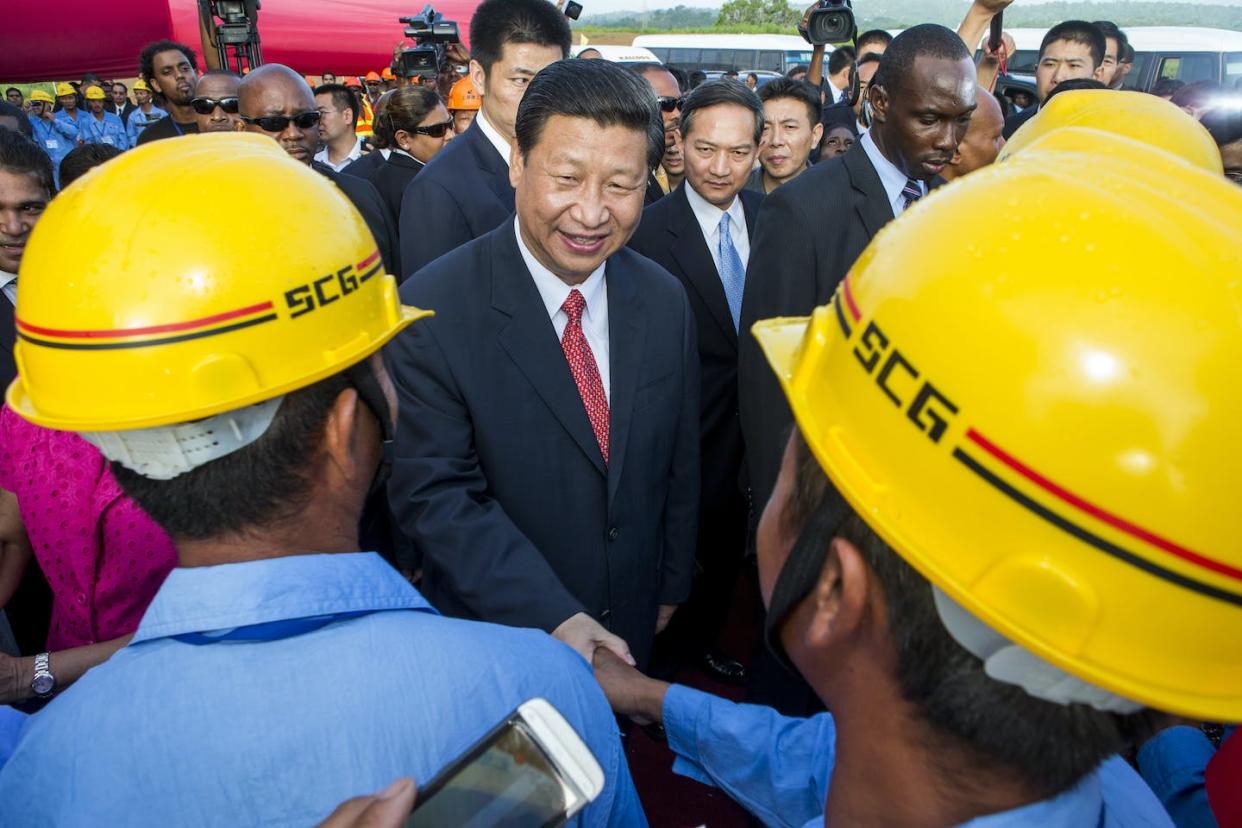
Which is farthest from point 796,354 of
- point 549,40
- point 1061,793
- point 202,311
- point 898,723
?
point 549,40

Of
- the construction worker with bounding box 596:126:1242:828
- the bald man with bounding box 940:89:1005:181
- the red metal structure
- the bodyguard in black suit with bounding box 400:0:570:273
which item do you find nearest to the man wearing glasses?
the bodyguard in black suit with bounding box 400:0:570:273

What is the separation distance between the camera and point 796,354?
1.09 m

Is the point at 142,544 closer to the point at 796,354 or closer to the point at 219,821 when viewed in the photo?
the point at 219,821

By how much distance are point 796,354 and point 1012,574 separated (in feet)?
1.35

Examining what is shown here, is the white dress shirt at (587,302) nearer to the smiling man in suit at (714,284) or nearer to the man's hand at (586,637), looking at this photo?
the man's hand at (586,637)

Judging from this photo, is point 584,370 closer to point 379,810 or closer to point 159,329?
point 159,329

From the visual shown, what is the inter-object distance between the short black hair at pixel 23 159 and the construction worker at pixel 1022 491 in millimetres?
2704

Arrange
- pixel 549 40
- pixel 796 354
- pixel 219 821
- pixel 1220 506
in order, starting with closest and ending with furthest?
pixel 1220 506 → pixel 219 821 → pixel 796 354 → pixel 549 40

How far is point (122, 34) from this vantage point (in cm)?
1667

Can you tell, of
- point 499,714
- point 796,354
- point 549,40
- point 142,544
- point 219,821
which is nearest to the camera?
point 219,821

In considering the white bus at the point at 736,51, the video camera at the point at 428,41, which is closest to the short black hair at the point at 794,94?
the video camera at the point at 428,41

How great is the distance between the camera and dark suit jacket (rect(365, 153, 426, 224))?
16.3 feet

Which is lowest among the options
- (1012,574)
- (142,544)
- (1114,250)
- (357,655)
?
(142,544)

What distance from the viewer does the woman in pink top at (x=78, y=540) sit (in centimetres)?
175
